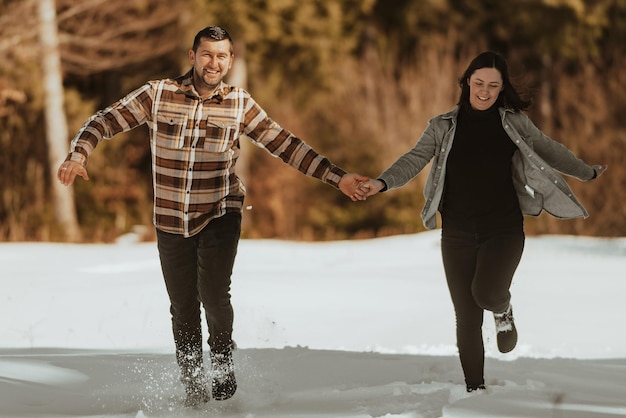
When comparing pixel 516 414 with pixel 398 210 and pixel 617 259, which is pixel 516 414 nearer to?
pixel 617 259

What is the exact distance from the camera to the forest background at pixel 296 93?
15797 millimetres

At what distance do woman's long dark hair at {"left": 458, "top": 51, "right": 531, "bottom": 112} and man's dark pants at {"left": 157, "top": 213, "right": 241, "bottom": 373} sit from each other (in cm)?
121

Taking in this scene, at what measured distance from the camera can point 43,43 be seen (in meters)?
15.2

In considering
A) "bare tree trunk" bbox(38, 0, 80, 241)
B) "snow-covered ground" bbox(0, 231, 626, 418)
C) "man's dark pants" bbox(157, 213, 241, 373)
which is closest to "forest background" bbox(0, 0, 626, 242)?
"bare tree trunk" bbox(38, 0, 80, 241)

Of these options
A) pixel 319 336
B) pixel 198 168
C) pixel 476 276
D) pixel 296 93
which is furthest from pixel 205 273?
pixel 296 93

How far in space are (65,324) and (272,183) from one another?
11.3 metres

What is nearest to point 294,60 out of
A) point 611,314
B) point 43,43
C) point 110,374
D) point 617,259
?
point 43,43

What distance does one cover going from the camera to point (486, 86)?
4547mm

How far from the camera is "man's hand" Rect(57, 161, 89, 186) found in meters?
4.22

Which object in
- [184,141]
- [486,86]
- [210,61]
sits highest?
[210,61]

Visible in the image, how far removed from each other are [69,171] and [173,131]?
0.46 metres

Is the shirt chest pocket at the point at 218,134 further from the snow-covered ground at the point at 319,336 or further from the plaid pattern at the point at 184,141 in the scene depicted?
the snow-covered ground at the point at 319,336

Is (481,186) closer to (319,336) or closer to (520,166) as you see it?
(520,166)

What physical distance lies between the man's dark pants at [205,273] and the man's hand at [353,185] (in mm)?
500
